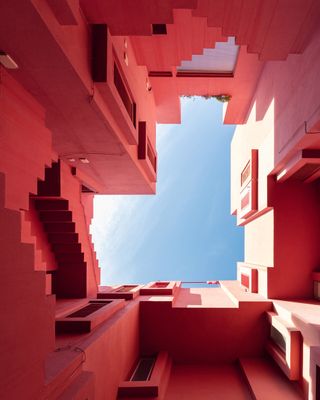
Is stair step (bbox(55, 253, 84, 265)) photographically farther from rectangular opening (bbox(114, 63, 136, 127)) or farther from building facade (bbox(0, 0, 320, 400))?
rectangular opening (bbox(114, 63, 136, 127))

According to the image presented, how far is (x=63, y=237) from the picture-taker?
1005 cm

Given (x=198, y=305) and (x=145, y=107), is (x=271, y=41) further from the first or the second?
(x=198, y=305)

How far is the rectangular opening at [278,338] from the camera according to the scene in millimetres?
7922

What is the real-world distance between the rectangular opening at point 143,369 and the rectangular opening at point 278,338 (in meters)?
3.18

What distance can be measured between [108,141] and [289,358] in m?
6.01

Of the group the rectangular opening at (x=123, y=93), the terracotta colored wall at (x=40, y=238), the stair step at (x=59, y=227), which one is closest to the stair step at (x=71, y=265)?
the terracotta colored wall at (x=40, y=238)

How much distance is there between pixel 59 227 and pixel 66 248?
79cm

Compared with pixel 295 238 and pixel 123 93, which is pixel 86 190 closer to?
pixel 123 93

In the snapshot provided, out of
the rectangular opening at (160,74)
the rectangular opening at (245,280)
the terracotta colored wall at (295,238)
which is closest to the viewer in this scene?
Answer: the terracotta colored wall at (295,238)

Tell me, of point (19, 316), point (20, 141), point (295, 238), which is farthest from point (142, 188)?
point (19, 316)

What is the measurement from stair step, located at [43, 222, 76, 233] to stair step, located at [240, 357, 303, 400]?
5.99 meters

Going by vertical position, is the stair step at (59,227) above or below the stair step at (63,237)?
above

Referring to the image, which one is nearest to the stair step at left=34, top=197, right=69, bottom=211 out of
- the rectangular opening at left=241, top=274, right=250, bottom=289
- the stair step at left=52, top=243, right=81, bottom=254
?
the stair step at left=52, top=243, right=81, bottom=254

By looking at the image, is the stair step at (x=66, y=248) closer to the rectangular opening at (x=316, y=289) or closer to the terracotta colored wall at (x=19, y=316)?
the rectangular opening at (x=316, y=289)
